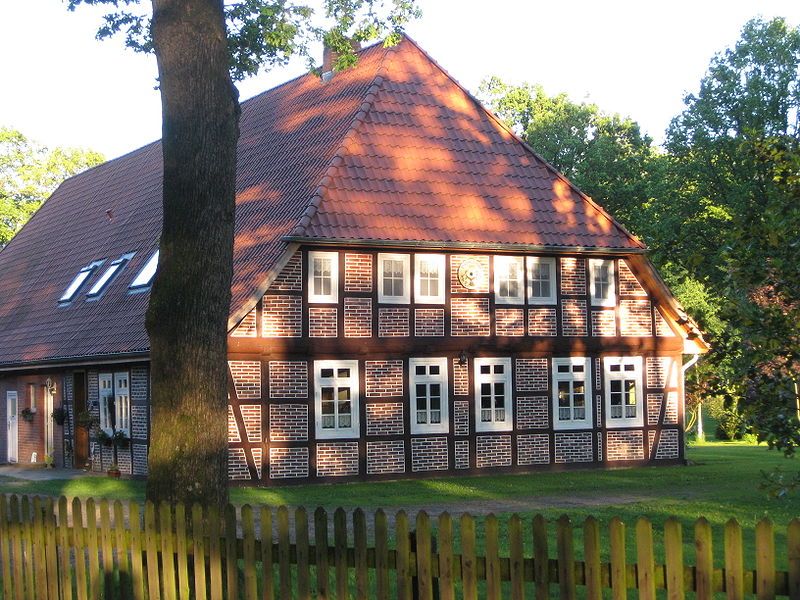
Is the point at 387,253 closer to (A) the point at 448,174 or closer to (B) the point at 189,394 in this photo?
(A) the point at 448,174

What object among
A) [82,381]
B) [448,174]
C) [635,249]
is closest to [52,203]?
[82,381]

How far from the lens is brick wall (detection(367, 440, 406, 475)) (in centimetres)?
2567

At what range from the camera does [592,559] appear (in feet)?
19.9

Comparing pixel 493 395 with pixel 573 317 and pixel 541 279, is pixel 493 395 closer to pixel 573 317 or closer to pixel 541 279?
pixel 573 317

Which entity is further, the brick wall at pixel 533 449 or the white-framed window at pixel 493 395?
the brick wall at pixel 533 449

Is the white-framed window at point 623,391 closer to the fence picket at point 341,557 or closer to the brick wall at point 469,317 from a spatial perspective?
the brick wall at point 469,317

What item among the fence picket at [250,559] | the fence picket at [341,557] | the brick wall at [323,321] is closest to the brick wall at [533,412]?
the brick wall at [323,321]

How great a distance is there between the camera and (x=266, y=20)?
585 inches

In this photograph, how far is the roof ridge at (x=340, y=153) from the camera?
81.4ft

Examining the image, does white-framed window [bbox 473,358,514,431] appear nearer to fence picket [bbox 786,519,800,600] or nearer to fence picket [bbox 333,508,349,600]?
fence picket [bbox 333,508,349,600]

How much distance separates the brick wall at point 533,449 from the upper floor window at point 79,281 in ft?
41.0

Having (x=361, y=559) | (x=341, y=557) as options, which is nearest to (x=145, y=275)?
(x=341, y=557)

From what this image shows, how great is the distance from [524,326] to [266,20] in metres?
13.8

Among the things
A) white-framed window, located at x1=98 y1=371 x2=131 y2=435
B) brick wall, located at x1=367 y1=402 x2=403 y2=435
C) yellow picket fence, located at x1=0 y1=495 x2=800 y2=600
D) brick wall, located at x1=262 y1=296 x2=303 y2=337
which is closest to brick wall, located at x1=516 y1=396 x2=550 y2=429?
brick wall, located at x1=367 y1=402 x2=403 y2=435
